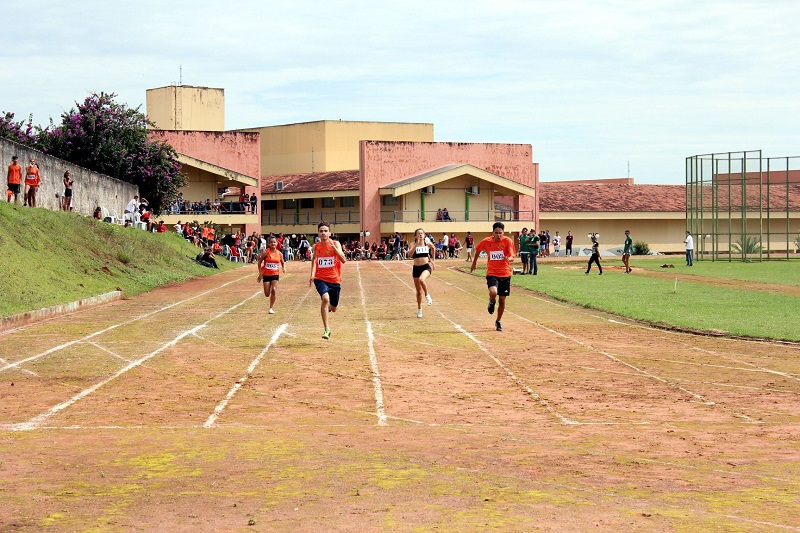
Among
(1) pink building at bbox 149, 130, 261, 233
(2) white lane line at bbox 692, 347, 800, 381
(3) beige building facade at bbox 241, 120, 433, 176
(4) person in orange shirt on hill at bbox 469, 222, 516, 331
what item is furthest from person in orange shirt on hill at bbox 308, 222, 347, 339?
(3) beige building facade at bbox 241, 120, 433, 176

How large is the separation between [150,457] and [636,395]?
5600 mm

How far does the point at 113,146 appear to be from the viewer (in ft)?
174

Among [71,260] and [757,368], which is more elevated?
[71,260]

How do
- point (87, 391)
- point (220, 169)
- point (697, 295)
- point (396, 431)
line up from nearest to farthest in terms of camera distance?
point (396, 431) → point (87, 391) → point (697, 295) → point (220, 169)

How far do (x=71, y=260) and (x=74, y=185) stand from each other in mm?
9578

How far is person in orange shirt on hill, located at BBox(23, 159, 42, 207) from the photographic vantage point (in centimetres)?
3173

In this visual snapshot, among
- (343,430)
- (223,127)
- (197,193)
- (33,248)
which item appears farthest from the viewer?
(223,127)

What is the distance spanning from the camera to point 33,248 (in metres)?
28.2

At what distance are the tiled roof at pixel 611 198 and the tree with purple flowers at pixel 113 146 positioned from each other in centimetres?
2847

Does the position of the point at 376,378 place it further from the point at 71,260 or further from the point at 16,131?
the point at 16,131

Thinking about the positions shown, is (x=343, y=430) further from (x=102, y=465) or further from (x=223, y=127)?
(x=223, y=127)

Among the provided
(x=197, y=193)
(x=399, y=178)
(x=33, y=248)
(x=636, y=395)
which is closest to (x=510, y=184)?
(x=399, y=178)

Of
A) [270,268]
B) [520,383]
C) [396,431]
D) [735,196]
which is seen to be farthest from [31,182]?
[735,196]

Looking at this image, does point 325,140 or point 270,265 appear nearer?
point 270,265
